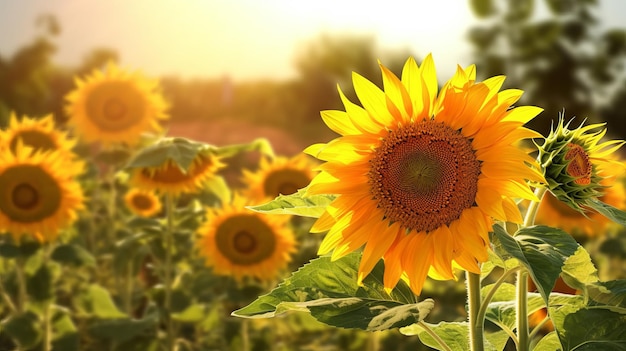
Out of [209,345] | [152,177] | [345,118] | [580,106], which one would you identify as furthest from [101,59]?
[345,118]

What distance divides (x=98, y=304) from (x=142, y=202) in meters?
0.80

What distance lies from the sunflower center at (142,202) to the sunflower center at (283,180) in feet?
1.92

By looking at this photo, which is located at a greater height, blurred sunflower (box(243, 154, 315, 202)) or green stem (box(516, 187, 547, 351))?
blurred sunflower (box(243, 154, 315, 202))

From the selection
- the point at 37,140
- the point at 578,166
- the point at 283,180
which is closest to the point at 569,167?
the point at 578,166

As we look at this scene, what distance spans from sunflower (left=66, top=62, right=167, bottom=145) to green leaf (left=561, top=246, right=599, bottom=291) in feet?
7.13

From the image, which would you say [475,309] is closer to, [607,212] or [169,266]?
[607,212]

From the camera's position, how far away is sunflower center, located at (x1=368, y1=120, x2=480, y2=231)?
1.07m

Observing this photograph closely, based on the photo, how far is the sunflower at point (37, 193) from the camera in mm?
2533

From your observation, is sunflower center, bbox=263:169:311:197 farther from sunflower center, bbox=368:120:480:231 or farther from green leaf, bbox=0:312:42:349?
sunflower center, bbox=368:120:480:231

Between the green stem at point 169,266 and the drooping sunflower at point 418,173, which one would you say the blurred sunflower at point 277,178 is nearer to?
the green stem at point 169,266

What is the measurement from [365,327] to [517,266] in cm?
24

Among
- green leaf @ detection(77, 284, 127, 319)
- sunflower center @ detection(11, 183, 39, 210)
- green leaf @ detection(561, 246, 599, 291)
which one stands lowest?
green leaf @ detection(561, 246, 599, 291)

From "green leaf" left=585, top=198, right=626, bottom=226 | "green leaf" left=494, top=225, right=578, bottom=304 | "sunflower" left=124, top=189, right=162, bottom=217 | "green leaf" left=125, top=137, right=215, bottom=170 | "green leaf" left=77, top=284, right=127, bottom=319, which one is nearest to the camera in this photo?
"green leaf" left=494, top=225, right=578, bottom=304

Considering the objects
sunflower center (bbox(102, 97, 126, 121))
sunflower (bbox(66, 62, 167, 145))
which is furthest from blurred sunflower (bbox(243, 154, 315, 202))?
sunflower center (bbox(102, 97, 126, 121))
